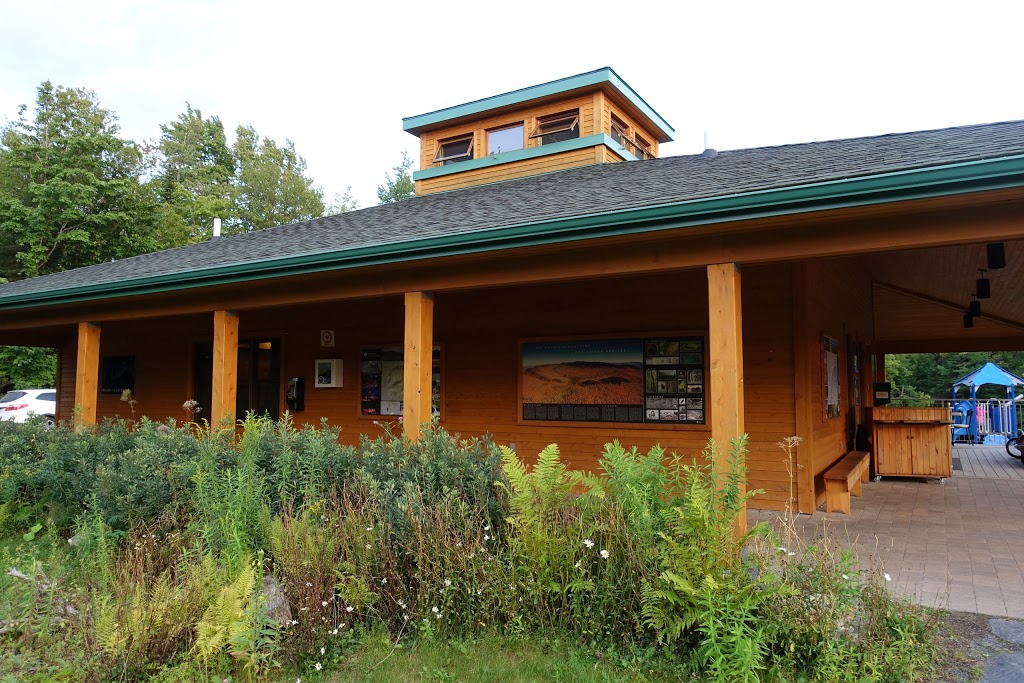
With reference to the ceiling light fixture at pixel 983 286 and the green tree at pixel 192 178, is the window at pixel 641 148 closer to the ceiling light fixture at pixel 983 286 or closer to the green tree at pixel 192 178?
the ceiling light fixture at pixel 983 286

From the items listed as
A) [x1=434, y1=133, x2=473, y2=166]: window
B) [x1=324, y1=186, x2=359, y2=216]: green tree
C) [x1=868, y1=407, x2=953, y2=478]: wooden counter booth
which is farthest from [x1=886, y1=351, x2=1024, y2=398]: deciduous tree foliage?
[x1=324, y1=186, x2=359, y2=216]: green tree

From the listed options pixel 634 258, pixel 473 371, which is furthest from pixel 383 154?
pixel 634 258

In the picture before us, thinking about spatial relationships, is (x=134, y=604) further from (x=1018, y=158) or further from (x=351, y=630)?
(x=1018, y=158)

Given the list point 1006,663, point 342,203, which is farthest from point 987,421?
point 342,203

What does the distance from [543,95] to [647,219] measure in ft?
25.4

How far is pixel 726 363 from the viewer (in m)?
5.25

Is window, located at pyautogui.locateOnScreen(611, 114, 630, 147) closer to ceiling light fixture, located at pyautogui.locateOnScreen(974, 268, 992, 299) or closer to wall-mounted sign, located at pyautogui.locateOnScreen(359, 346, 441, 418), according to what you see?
wall-mounted sign, located at pyautogui.locateOnScreen(359, 346, 441, 418)

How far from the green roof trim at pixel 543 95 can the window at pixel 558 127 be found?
45 centimetres

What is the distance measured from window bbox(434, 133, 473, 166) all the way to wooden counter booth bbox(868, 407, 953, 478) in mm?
8689

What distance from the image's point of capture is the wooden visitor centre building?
5.18m

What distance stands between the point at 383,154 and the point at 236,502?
52251 millimetres

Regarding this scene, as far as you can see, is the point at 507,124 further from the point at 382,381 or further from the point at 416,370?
the point at 416,370

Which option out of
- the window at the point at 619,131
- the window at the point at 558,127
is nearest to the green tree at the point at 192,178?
the window at the point at 558,127

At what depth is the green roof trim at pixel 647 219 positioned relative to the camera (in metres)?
4.26
